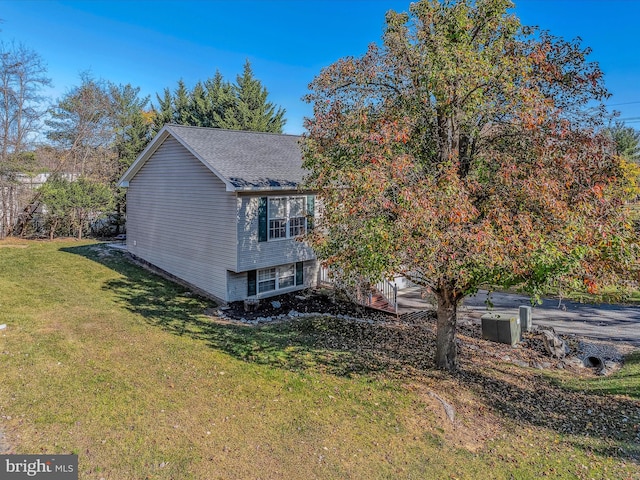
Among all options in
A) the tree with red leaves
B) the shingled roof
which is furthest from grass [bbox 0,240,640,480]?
the shingled roof

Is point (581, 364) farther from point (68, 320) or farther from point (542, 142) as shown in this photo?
point (68, 320)

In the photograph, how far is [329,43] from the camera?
2528cm

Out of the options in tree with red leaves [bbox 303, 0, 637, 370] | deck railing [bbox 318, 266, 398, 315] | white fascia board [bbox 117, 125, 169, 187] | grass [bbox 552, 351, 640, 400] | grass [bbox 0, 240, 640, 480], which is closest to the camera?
grass [bbox 0, 240, 640, 480]

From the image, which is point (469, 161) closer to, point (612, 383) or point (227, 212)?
point (612, 383)

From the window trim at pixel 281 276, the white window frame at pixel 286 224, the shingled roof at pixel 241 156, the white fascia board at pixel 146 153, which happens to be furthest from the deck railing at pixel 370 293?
the white fascia board at pixel 146 153

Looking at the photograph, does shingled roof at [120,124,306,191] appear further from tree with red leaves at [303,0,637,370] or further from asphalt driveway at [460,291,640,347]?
asphalt driveway at [460,291,640,347]

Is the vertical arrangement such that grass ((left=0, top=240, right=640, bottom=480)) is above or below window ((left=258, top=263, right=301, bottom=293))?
below

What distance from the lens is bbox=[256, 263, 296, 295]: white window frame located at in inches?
607

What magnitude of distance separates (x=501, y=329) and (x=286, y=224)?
8502mm

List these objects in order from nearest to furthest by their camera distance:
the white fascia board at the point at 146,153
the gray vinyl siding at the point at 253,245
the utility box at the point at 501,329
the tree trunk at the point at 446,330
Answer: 1. the tree trunk at the point at 446,330
2. the utility box at the point at 501,329
3. the gray vinyl siding at the point at 253,245
4. the white fascia board at the point at 146,153

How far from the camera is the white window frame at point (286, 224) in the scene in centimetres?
1488

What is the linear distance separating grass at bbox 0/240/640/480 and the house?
3.35m

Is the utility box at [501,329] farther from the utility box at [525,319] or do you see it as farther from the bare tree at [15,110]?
the bare tree at [15,110]

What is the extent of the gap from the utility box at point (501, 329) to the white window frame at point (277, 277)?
765 cm
